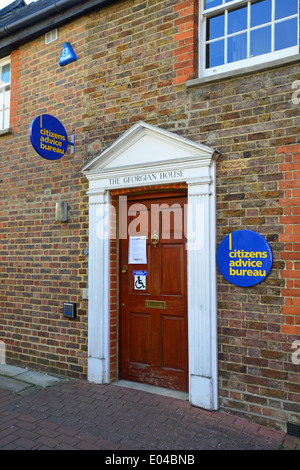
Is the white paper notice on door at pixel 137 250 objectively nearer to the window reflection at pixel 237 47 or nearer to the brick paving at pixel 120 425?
the brick paving at pixel 120 425

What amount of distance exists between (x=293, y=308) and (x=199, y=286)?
1.01 metres

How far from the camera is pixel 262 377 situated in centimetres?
363

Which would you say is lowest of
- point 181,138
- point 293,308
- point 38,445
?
point 38,445

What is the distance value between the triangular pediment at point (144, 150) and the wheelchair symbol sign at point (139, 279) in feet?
4.67

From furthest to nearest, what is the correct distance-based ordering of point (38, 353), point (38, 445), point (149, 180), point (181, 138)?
point (38, 353)
point (149, 180)
point (181, 138)
point (38, 445)

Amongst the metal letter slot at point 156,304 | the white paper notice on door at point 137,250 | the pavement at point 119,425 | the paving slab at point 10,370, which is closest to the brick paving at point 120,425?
the pavement at point 119,425

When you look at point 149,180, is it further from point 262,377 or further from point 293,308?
point 262,377

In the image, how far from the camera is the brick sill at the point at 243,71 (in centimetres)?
357

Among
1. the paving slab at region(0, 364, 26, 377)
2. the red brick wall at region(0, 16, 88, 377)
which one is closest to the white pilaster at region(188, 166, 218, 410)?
the red brick wall at region(0, 16, 88, 377)

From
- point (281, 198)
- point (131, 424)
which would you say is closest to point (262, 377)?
point (131, 424)

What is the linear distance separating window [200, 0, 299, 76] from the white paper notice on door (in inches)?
89.6

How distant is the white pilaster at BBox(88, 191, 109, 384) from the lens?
4.66 meters

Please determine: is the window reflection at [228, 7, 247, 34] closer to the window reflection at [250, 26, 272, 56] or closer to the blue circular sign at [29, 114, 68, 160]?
the window reflection at [250, 26, 272, 56]

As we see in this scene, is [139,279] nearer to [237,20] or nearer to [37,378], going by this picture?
[37,378]
